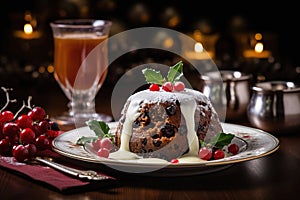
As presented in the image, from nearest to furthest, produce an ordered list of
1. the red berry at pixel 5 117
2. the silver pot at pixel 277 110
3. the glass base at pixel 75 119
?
the red berry at pixel 5 117, the silver pot at pixel 277 110, the glass base at pixel 75 119

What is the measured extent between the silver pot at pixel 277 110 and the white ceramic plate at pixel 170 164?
165 millimetres

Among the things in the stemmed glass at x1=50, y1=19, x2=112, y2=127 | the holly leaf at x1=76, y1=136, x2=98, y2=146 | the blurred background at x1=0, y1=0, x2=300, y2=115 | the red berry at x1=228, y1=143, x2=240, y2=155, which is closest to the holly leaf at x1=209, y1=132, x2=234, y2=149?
the red berry at x1=228, y1=143, x2=240, y2=155

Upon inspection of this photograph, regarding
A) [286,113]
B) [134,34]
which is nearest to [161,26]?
[134,34]

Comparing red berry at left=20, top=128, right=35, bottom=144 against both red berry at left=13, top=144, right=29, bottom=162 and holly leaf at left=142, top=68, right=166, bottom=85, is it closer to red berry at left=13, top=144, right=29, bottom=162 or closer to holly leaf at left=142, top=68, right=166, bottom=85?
red berry at left=13, top=144, right=29, bottom=162

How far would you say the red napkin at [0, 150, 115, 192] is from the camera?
58.5 inches

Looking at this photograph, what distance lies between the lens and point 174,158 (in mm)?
1688

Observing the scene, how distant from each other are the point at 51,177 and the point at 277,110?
81 centimetres

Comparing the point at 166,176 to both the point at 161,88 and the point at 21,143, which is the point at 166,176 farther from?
the point at 21,143

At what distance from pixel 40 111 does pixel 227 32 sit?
240 cm

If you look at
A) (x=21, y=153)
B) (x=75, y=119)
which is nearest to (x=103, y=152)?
(x=21, y=153)

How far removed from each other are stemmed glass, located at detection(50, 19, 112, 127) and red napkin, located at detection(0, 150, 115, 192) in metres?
0.73

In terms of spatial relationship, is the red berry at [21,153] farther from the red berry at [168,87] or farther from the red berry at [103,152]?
the red berry at [168,87]

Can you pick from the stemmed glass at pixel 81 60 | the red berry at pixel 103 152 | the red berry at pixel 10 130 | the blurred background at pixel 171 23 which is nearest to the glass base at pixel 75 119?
the stemmed glass at pixel 81 60

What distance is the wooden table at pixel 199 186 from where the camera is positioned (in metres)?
1.46
